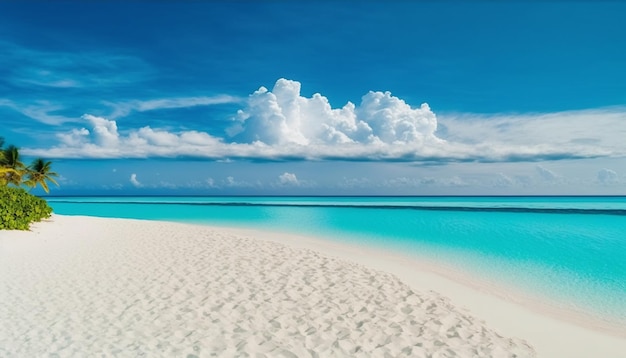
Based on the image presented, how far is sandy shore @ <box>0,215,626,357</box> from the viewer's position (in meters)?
5.80

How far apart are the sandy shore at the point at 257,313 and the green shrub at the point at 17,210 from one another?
5.77 metres

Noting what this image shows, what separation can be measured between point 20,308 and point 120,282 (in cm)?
201

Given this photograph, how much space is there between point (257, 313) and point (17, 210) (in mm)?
14942

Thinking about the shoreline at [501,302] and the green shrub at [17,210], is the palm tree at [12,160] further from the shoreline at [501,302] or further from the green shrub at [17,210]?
the shoreline at [501,302]

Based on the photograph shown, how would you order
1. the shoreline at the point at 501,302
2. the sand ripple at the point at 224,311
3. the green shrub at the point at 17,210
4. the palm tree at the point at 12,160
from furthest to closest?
the palm tree at the point at 12,160 → the green shrub at the point at 17,210 → the shoreline at the point at 501,302 → the sand ripple at the point at 224,311

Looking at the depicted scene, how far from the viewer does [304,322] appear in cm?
667

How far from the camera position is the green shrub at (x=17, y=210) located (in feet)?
54.0

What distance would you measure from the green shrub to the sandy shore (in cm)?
577

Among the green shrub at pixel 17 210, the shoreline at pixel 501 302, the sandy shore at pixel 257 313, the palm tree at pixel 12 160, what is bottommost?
the shoreline at pixel 501 302

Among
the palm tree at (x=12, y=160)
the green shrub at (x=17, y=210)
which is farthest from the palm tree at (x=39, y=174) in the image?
the green shrub at (x=17, y=210)

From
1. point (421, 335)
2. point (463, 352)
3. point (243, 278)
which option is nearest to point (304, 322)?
point (421, 335)

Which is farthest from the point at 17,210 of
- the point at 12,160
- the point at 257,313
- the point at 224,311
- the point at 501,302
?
the point at 12,160

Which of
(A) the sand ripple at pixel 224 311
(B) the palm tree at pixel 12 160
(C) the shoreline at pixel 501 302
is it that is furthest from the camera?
(B) the palm tree at pixel 12 160

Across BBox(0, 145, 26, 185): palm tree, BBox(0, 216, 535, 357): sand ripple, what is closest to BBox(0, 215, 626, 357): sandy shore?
BBox(0, 216, 535, 357): sand ripple
